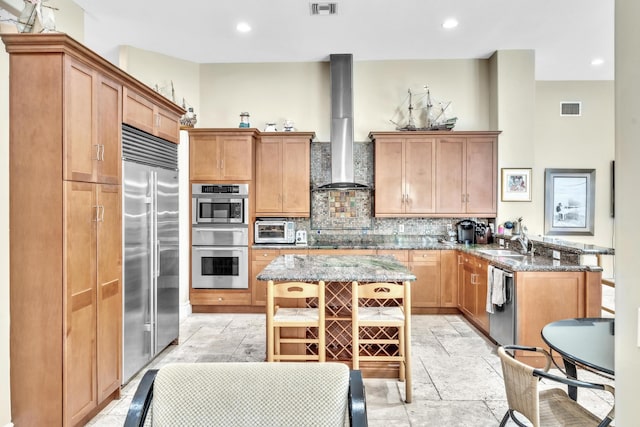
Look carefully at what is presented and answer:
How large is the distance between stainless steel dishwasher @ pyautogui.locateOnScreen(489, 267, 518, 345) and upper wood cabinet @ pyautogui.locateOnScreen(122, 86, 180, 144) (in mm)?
3410

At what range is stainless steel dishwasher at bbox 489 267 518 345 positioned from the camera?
11.0 ft

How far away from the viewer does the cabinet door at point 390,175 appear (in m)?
5.15

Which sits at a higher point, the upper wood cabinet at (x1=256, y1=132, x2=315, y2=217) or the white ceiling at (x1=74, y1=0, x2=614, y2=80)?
the white ceiling at (x1=74, y1=0, x2=614, y2=80)

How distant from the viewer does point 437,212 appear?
515 cm

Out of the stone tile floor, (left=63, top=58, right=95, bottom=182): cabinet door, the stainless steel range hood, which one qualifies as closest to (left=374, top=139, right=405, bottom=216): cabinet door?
the stainless steel range hood

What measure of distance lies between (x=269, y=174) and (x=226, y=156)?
62 cm

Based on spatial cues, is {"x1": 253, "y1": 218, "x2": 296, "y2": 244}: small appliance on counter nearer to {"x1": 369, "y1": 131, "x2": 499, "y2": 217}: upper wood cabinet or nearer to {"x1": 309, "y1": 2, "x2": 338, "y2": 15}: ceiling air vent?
{"x1": 369, "y1": 131, "x2": 499, "y2": 217}: upper wood cabinet

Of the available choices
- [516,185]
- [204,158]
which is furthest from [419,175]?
[204,158]

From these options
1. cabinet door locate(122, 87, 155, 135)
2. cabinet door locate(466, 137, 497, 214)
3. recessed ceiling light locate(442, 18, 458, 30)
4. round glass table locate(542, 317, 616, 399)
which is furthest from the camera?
cabinet door locate(466, 137, 497, 214)

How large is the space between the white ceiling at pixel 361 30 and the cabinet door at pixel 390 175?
130cm

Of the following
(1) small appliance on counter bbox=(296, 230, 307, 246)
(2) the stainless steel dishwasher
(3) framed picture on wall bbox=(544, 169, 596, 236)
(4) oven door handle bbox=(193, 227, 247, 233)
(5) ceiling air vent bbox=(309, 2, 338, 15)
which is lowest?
(2) the stainless steel dishwasher

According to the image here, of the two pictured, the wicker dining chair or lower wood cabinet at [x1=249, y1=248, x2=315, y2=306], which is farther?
lower wood cabinet at [x1=249, y1=248, x2=315, y2=306]

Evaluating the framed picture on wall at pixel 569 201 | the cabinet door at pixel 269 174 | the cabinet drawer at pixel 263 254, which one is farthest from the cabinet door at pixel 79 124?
the framed picture on wall at pixel 569 201

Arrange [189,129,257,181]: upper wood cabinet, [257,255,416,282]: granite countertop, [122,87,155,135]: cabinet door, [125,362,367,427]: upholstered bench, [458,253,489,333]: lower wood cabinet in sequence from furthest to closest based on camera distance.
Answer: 1. [189,129,257,181]: upper wood cabinet
2. [458,253,489,333]: lower wood cabinet
3. [122,87,155,135]: cabinet door
4. [257,255,416,282]: granite countertop
5. [125,362,367,427]: upholstered bench
